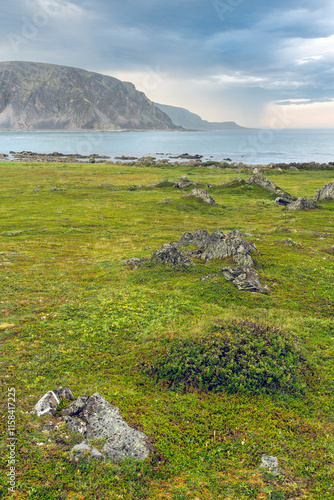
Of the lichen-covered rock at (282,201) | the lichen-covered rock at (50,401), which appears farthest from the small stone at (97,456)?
the lichen-covered rock at (282,201)

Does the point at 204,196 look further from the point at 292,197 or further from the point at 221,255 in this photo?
the point at 221,255

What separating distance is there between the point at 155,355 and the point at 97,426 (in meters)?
3.76

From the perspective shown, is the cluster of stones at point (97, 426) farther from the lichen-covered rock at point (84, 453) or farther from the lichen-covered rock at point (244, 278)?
the lichen-covered rock at point (244, 278)

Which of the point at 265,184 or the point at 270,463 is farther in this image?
the point at 265,184

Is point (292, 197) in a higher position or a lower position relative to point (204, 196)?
higher

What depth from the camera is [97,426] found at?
8.45m

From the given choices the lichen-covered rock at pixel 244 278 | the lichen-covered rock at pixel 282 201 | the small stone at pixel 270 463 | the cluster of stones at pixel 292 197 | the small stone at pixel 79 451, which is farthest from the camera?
the lichen-covered rock at pixel 282 201

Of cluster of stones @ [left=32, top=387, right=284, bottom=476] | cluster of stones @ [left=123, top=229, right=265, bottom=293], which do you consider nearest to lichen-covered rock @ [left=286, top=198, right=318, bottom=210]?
cluster of stones @ [left=123, top=229, right=265, bottom=293]

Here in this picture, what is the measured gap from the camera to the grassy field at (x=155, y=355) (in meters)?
7.22

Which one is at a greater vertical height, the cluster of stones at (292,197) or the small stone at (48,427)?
the cluster of stones at (292,197)

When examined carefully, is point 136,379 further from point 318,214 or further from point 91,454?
point 318,214

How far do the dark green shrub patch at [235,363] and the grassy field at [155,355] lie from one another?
37 cm

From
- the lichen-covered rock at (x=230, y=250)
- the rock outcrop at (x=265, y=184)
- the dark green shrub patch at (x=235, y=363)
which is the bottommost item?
the dark green shrub patch at (x=235, y=363)

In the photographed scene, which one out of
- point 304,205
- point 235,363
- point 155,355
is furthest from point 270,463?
point 304,205
